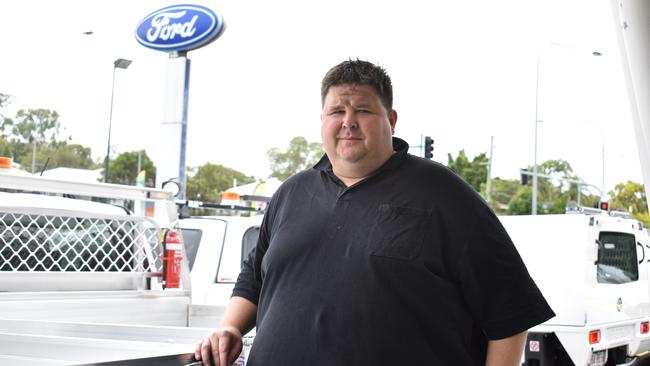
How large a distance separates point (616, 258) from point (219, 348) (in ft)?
23.0

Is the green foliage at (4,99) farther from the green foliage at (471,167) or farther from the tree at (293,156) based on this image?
the green foliage at (471,167)

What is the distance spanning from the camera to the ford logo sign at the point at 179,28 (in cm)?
1355

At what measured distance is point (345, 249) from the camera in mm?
2340

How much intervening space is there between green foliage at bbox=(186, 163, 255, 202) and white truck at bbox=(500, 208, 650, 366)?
5669 cm

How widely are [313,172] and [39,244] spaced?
8.63 ft

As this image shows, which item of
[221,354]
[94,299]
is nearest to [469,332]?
[221,354]

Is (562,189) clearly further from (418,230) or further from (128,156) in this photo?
(418,230)

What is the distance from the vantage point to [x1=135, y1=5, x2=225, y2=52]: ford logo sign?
13555 mm

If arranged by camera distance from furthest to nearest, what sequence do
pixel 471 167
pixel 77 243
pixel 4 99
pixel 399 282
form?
pixel 471 167, pixel 4 99, pixel 77 243, pixel 399 282

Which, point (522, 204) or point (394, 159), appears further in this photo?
point (522, 204)

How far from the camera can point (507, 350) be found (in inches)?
89.3

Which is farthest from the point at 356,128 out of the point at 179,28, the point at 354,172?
the point at 179,28

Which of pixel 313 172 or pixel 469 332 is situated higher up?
pixel 313 172

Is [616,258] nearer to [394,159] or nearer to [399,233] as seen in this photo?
[394,159]
